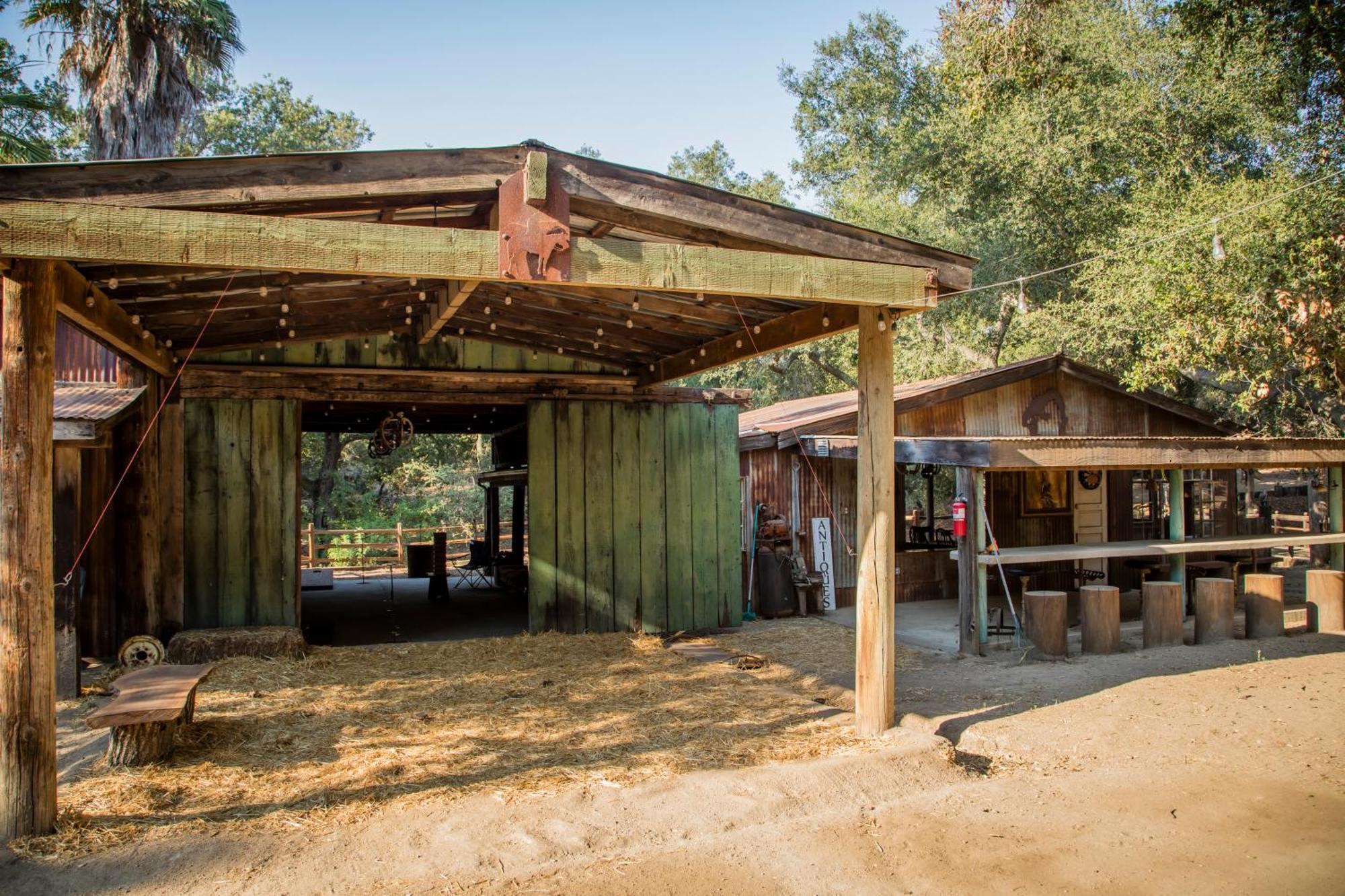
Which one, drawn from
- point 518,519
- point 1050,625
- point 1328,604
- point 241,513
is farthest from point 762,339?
point 518,519

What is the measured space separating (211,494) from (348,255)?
491cm

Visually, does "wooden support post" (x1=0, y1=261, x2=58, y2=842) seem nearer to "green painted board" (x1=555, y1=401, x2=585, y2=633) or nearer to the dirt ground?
the dirt ground

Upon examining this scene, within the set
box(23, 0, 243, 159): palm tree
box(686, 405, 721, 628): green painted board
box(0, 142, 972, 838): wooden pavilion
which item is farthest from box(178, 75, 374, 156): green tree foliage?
box(686, 405, 721, 628): green painted board

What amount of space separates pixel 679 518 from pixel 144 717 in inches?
228

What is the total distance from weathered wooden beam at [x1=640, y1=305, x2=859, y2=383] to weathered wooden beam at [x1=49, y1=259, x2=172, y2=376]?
4162mm

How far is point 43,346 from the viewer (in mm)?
3977

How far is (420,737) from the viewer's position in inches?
217

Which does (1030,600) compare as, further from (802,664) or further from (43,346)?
(43,346)

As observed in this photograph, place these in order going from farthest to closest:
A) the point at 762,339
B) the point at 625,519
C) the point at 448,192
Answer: the point at 625,519 → the point at 762,339 → the point at 448,192

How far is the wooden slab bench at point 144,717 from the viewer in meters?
4.57

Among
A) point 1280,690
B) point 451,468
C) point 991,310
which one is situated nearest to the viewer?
point 1280,690

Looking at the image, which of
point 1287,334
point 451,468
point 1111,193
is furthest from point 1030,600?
point 451,468

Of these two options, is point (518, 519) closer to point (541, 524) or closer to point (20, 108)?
point (541, 524)

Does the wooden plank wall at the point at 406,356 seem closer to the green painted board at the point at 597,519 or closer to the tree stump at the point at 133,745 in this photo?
the green painted board at the point at 597,519
